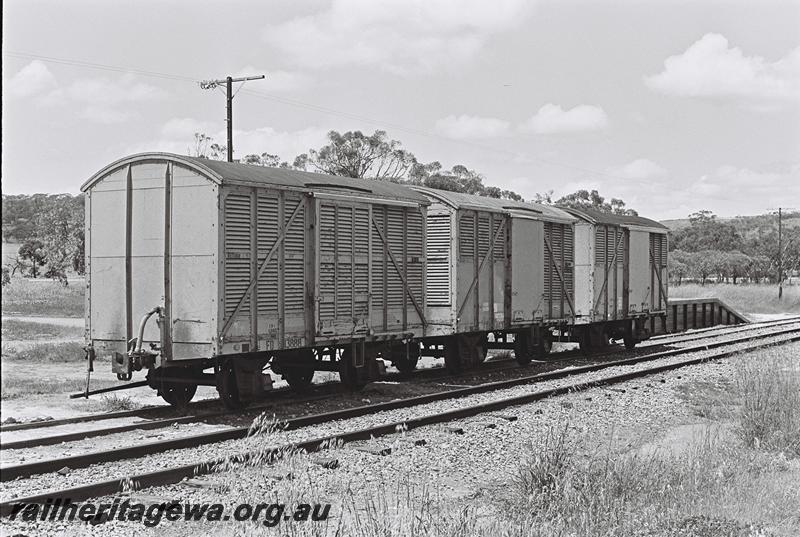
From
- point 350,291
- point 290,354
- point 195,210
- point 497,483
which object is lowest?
point 497,483

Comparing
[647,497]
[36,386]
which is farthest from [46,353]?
[647,497]

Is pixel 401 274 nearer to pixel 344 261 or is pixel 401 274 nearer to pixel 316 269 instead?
pixel 344 261

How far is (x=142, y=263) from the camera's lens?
38.1 ft

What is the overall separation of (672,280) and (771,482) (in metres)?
86.3

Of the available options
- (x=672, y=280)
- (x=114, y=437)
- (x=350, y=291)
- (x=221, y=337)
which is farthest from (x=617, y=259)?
(x=672, y=280)

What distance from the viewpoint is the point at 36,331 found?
2666 cm

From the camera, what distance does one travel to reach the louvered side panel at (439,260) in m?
16.2

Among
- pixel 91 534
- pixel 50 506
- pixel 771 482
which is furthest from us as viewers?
pixel 771 482

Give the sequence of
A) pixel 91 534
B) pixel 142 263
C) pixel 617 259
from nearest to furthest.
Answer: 1. pixel 91 534
2. pixel 142 263
3. pixel 617 259

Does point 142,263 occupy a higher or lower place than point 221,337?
higher

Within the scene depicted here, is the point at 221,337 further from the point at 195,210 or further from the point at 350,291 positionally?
the point at 350,291

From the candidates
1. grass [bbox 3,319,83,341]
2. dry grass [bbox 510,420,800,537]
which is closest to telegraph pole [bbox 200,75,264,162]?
grass [bbox 3,319,83,341]

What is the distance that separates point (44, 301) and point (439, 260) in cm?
3364

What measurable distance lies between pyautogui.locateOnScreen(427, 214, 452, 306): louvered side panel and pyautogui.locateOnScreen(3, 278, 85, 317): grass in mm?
23931
